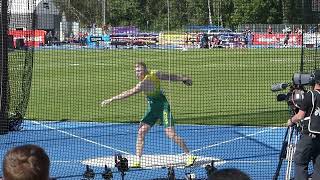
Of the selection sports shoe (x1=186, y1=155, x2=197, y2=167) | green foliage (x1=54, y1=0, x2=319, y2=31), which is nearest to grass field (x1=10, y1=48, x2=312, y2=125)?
green foliage (x1=54, y1=0, x2=319, y2=31)

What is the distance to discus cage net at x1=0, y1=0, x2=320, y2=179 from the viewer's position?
442 inches

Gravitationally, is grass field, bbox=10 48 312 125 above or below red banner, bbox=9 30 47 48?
Result: below

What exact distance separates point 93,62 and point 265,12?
10.7 metres

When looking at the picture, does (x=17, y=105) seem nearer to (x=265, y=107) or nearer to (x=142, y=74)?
(x=142, y=74)

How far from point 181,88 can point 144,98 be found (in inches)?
104

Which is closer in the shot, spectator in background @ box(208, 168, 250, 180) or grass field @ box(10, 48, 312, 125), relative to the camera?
spectator in background @ box(208, 168, 250, 180)

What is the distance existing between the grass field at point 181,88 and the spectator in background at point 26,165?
9585 millimetres

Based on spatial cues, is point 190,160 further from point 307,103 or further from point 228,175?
point 228,175

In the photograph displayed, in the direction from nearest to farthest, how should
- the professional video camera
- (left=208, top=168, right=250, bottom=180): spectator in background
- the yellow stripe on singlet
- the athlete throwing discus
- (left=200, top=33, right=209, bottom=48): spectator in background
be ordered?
(left=208, top=168, right=250, bottom=180): spectator in background
the professional video camera
the athlete throwing discus
the yellow stripe on singlet
(left=200, top=33, right=209, bottom=48): spectator in background

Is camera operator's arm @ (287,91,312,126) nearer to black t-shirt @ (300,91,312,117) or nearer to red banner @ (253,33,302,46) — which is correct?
black t-shirt @ (300,91,312,117)

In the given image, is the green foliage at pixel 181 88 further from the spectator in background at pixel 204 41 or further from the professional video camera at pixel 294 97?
the professional video camera at pixel 294 97

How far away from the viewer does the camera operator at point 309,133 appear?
7.81 metres

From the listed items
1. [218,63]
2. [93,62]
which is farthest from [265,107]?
[93,62]

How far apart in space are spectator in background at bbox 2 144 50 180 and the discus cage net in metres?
4.99
